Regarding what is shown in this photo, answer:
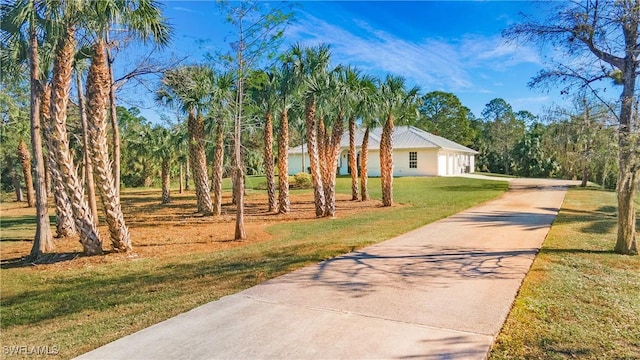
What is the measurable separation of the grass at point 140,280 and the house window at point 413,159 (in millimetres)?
22971

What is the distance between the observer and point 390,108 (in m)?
17.3

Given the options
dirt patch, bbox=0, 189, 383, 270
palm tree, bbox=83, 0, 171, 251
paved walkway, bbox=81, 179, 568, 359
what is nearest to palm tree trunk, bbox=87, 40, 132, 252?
palm tree, bbox=83, 0, 171, 251

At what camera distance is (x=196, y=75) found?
14.0 m

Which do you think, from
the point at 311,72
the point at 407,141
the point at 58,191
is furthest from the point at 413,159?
the point at 58,191

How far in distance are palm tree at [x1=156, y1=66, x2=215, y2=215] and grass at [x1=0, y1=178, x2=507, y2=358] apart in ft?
14.0

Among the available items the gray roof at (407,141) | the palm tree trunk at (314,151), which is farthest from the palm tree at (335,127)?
the gray roof at (407,141)

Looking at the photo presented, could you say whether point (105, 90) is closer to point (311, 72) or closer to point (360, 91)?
point (311, 72)

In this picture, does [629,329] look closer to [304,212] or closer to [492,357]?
[492,357]

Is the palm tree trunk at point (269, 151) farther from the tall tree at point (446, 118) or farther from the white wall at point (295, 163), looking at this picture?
the tall tree at point (446, 118)

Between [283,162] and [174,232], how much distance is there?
210 inches

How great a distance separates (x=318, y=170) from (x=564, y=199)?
41.0 ft

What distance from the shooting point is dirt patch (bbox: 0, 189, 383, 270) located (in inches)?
372

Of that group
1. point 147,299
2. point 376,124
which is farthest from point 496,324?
point 376,124

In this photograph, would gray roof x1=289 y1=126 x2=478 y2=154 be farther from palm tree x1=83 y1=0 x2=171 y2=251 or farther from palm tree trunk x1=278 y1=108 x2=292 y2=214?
palm tree x1=83 y1=0 x2=171 y2=251
